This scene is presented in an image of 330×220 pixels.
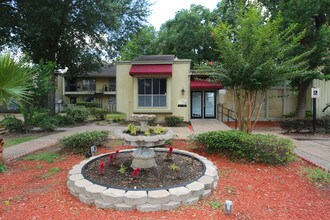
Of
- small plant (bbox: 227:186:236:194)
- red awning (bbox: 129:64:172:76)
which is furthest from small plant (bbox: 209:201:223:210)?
red awning (bbox: 129:64:172:76)

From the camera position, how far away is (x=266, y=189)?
450 cm

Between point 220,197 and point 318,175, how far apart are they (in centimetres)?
283

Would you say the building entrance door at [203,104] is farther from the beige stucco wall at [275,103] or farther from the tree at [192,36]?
the tree at [192,36]

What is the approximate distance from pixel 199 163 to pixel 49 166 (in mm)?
3944

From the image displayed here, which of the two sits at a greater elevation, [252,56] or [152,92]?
[252,56]

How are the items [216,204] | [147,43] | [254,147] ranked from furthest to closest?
[147,43] → [254,147] → [216,204]

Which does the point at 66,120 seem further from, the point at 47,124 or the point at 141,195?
the point at 141,195

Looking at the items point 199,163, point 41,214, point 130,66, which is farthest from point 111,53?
point 41,214

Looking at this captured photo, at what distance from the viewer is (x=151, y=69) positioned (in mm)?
15797

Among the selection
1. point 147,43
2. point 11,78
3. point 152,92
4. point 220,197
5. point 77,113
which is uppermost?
point 147,43

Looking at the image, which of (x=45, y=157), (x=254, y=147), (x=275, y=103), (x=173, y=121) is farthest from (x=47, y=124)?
(x=275, y=103)

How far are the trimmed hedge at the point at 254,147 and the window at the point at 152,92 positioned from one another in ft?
32.7

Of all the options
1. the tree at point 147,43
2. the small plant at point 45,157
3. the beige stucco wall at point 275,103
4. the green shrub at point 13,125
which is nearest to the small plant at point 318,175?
the small plant at point 45,157

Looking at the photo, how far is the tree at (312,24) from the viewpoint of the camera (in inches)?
471
